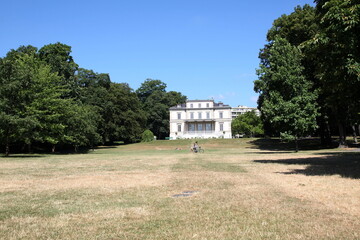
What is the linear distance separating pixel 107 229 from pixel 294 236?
3237 millimetres

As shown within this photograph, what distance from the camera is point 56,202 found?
27.4 feet

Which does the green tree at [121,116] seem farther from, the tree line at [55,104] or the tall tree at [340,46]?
the tall tree at [340,46]

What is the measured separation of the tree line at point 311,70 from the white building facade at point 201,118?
3470cm

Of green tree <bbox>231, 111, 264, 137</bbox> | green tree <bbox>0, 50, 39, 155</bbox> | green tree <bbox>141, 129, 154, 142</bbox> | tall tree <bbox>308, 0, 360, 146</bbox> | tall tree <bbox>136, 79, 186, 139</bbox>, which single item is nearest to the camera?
tall tree <bbox>308, 0, 360, 146</bbox>

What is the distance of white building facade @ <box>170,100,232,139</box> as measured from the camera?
86188 millimetres

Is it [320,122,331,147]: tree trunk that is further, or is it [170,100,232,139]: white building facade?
[170,100,232,139]: white building facade

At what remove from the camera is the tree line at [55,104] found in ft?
105

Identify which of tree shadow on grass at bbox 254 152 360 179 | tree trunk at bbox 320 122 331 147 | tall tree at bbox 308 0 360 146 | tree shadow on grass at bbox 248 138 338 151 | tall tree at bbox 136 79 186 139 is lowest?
tree shadow on grass at bbox 254 152 360 179

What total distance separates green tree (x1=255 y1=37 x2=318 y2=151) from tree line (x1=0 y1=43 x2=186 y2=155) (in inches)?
884

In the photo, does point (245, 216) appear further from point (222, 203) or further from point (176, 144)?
point (176, 144)

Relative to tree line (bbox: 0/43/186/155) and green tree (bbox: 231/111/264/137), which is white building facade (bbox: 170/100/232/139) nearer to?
green tree (bbox: 231/111/264/137)

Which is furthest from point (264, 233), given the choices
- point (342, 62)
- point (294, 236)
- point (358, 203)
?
point (342, 62)

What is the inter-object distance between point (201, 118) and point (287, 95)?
189 feet

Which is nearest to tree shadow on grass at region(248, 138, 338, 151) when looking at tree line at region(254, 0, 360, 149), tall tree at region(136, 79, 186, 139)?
tree line at region(254, 0, 360, 149)
